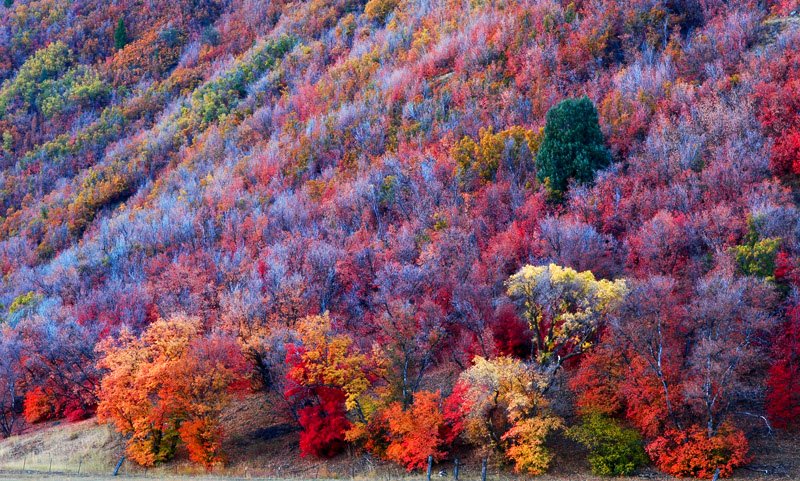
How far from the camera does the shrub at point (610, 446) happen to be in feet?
121

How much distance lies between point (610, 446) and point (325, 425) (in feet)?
55.2

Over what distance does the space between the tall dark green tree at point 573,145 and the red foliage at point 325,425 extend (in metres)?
31.8

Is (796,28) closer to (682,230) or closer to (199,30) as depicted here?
(682,230)

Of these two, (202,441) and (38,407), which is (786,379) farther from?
(38,407)

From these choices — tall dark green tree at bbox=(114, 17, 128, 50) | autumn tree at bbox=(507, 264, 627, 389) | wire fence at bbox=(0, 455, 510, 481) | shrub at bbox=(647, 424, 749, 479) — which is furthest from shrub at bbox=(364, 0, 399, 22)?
shrub at bbox=(647, 424, 749, 479)

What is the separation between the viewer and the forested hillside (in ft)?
131

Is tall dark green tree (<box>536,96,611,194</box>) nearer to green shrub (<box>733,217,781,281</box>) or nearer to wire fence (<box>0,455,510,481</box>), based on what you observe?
green shrub (<box>733,217,781,281</box>)

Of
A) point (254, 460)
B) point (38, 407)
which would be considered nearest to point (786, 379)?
point (254, 460)

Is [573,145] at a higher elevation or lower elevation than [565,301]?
lower

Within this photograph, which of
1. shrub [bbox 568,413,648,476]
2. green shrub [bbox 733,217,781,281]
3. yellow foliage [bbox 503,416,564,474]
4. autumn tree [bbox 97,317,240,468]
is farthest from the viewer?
autumn tree [bbox 97,317,240,468]

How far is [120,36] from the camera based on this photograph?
155 m

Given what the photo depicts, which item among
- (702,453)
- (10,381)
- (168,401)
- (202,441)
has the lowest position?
(702,453)

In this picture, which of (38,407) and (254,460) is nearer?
(254,460)

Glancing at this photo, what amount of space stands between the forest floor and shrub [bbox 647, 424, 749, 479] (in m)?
0.72
